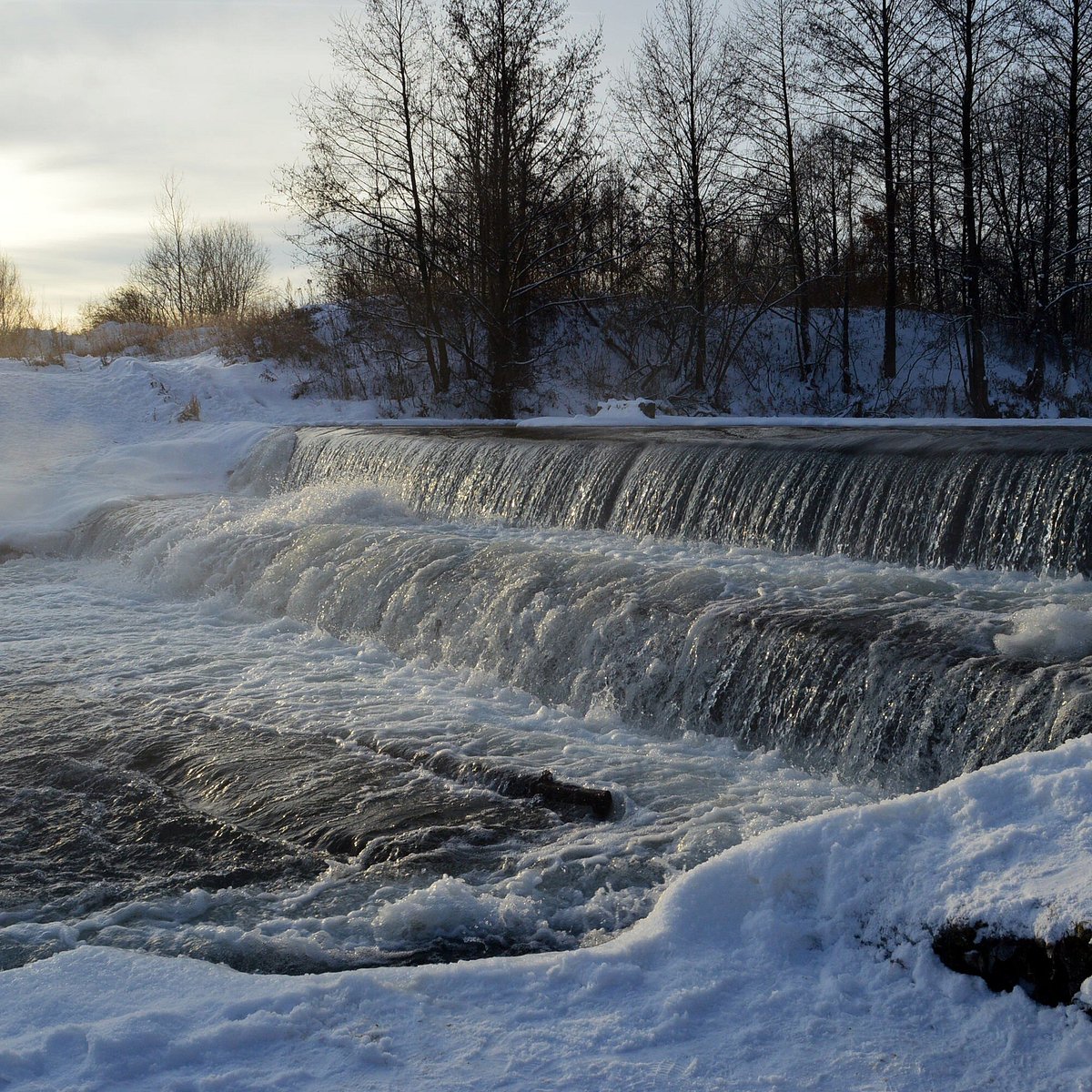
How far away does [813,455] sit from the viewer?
841cm

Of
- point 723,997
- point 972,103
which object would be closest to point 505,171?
point 972,103

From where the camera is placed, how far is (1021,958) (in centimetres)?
240

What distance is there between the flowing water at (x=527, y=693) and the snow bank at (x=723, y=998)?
24.0 inches

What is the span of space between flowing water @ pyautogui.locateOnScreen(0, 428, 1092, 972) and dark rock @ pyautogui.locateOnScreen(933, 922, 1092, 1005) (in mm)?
1210

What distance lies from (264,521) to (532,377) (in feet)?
34.3

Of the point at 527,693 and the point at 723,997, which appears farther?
the point at 527,693

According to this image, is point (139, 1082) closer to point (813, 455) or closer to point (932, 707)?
point (932, 707)

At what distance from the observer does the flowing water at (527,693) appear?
3727mm

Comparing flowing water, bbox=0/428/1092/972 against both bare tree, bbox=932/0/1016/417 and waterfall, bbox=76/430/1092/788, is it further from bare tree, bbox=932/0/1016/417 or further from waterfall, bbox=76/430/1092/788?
bare tree, bbox=932/0/1016/417

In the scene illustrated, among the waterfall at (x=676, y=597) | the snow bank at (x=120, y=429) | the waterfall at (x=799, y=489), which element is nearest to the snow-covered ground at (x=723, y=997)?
the waterfall at (x=676, y=597)

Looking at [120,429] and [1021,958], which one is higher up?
[120,429]

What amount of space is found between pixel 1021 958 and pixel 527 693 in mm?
3800

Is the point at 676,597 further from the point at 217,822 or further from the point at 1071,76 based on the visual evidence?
the point at 1071,76

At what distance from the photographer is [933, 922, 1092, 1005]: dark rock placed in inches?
90.9
